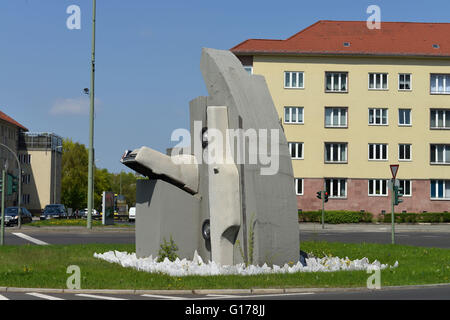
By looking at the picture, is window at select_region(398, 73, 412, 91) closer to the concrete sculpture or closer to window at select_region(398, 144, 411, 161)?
window at select_region(398, 144, 411, 161)

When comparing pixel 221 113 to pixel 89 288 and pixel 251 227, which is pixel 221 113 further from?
pixel 89 288

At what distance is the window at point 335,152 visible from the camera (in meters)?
57.1

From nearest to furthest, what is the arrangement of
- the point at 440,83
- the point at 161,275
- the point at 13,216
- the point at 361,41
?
1. the point at 161,275
2. the point at 13,216
3. the point at 440,83
4. the point at 361,41

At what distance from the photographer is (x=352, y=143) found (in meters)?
57.1

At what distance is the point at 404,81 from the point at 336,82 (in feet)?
17.6

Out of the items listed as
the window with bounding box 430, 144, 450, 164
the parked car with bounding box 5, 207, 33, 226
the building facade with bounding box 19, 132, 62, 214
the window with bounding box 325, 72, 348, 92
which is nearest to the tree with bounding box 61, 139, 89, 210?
the building facade with bounding box 19, 132, 62, 214

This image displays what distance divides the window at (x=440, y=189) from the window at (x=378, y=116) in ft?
19.9

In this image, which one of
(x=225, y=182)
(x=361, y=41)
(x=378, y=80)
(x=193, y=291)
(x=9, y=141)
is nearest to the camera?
(x=193, y=291)

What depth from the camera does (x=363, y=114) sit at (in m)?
57.2

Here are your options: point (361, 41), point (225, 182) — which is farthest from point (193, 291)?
point (361, 41)

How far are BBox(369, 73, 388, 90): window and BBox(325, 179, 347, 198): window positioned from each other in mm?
7708

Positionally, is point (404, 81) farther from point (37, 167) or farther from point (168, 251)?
point (37, 167)

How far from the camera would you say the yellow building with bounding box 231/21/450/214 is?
56.7 meters
